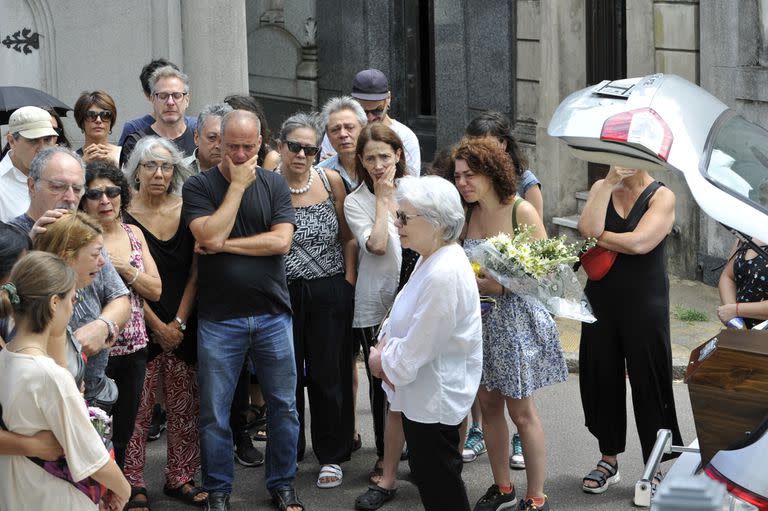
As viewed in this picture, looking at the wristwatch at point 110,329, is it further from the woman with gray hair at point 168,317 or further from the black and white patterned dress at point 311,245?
the black and white patterned dress at point 311,245

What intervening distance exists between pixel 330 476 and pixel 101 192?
6.65 feet

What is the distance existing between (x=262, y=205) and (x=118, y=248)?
746 mm

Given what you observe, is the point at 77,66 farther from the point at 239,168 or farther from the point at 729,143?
the point at 729,143

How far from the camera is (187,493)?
265 inches

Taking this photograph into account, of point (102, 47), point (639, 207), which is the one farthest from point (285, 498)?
point (102, 47)

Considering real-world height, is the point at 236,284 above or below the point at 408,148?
below

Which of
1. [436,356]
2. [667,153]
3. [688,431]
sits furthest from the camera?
[688,431]

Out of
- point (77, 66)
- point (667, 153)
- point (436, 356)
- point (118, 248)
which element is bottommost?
point (436, 356)

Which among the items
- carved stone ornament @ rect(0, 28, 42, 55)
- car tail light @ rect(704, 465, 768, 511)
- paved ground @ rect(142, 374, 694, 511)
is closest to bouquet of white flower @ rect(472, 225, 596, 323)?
paved ground @ rect(142, 374, 694, 511)

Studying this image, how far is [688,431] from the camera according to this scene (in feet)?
24.7

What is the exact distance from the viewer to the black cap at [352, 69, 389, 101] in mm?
8363

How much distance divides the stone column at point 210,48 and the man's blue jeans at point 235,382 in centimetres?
411

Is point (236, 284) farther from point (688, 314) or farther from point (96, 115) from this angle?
point (688, 314)

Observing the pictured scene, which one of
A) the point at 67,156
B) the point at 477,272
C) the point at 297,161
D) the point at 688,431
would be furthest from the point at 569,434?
the point at 67,156
